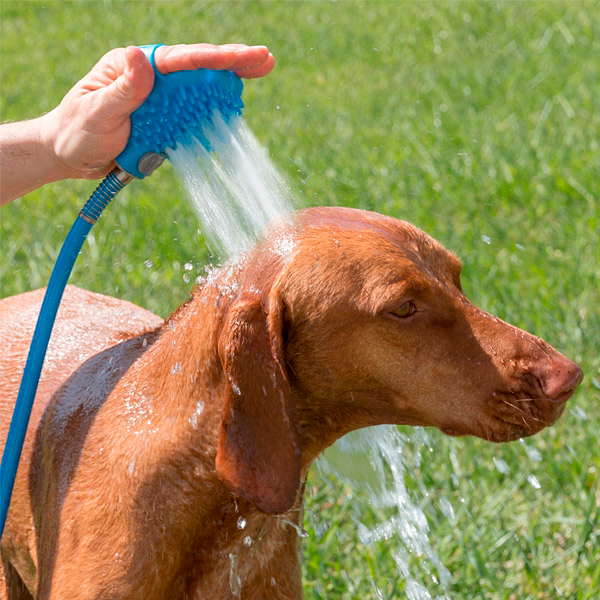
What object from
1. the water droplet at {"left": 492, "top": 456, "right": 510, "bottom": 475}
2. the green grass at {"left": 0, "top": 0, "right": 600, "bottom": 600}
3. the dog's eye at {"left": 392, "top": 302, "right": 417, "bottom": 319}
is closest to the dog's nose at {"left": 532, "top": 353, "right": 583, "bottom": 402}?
the dog's eye at {"left": 392, "top": 302, "right": 417, "bottom": 319}

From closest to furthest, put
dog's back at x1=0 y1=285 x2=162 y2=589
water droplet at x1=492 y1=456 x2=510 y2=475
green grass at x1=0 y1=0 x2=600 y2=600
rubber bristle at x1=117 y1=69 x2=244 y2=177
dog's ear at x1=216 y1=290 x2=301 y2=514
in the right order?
1. dog's ear at x1=216 y1=290 x2=301 y2=514
2. rubber bristle at x1=117 y1=69 x2=244 y2=177
3. dog's back at x1=0 y1=285 x2=162 y2=589
4. green grass at x1=0 y1=0 x2=600 y2=600
5. water droplet at x1=492 y1=456 x2=510 y2=475

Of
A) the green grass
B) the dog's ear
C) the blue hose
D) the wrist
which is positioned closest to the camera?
the dog's ear

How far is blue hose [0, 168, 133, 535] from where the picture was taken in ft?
9.43

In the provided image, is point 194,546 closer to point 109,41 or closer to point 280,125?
point 280,125

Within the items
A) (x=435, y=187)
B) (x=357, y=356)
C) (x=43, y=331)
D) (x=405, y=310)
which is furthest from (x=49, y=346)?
(x=435, y=187)

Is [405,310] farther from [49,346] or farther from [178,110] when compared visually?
[49,346]

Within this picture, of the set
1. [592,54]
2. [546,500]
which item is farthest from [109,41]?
[546,500]

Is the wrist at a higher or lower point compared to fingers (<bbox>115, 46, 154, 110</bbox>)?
lower

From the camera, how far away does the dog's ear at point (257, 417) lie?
2.59 metres

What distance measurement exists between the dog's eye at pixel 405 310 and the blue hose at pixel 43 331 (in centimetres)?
85

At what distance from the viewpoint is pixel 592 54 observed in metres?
9.23

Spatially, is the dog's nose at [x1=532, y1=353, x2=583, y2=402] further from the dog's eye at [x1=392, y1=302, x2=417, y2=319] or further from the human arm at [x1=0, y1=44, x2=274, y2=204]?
the human arm at [x1=0, y1=44, x2=274, y2=204]

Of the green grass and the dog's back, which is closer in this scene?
the dog's back

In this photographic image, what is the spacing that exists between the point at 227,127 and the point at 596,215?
4025mm
